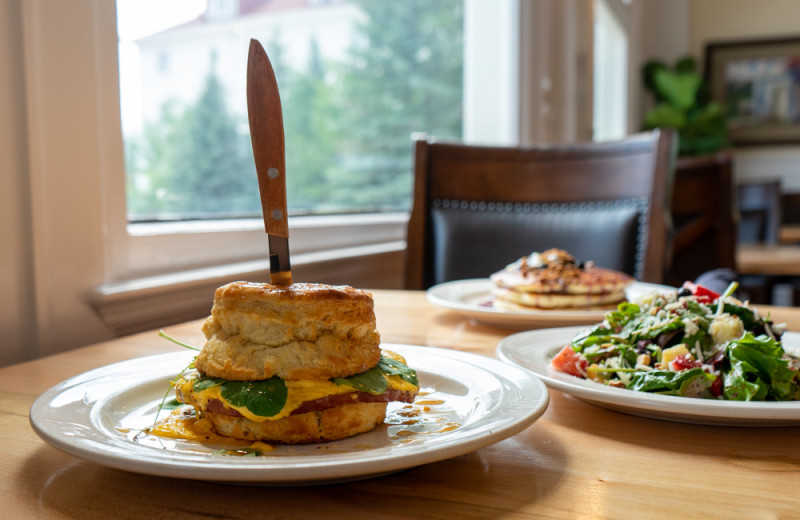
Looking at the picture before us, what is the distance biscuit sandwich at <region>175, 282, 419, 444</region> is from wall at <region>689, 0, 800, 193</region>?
8693 millimetres

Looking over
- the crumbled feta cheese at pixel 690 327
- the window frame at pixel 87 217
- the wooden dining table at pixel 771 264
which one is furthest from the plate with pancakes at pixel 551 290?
the wooden dining table at pixel 771 264

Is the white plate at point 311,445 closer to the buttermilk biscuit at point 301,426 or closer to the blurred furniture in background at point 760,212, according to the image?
the buttermilk biscuit at point 301,426

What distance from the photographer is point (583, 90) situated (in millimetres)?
4797

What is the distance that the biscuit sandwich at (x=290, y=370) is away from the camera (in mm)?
529

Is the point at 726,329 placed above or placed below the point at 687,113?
below

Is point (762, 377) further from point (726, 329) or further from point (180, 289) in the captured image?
point (180, 289)

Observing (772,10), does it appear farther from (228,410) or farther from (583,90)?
(228,410)

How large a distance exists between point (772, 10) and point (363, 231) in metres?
7.68

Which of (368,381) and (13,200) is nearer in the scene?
(368,381)

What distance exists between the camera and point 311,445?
531mm

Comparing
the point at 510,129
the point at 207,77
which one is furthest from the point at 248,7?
the point at 510,129

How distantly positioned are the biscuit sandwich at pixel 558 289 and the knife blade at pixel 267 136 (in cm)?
82

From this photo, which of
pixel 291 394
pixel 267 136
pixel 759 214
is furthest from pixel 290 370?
pixel 759 214

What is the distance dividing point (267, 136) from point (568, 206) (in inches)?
68.4
